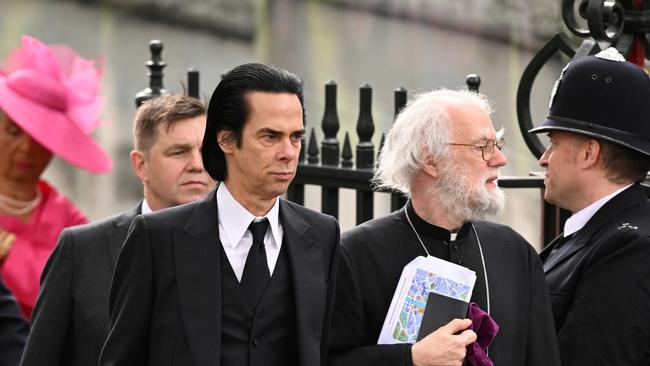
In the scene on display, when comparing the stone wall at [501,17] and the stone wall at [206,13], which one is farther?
the stone wall at [206,13]

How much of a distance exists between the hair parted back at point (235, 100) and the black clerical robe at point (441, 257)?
52 centimetres

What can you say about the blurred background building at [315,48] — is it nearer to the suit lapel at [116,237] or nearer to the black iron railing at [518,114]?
the black iron railing at [518,114]

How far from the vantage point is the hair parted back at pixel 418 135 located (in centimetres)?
459

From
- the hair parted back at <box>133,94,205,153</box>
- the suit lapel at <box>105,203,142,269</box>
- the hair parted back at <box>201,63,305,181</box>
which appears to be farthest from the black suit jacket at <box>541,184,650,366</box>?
the hair parted back at <box>133,94,205,153</box>

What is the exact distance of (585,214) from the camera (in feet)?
16.2

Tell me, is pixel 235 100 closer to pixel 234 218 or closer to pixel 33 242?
pixel 234 218

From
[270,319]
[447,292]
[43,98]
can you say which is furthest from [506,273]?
[43,98]

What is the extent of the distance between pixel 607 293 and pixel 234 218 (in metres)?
1.23

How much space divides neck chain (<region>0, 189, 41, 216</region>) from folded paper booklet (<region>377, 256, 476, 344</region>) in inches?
118

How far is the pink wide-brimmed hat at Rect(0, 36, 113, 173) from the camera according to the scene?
7.18 metres

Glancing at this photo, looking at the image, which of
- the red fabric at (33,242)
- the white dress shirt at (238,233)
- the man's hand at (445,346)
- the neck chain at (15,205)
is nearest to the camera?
the white dress shirt at (238,233)

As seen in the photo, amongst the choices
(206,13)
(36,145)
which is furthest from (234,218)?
(206,13)

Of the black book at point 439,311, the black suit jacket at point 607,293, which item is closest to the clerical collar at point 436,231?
the black book at point 439,311

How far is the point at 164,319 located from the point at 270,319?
286mm
